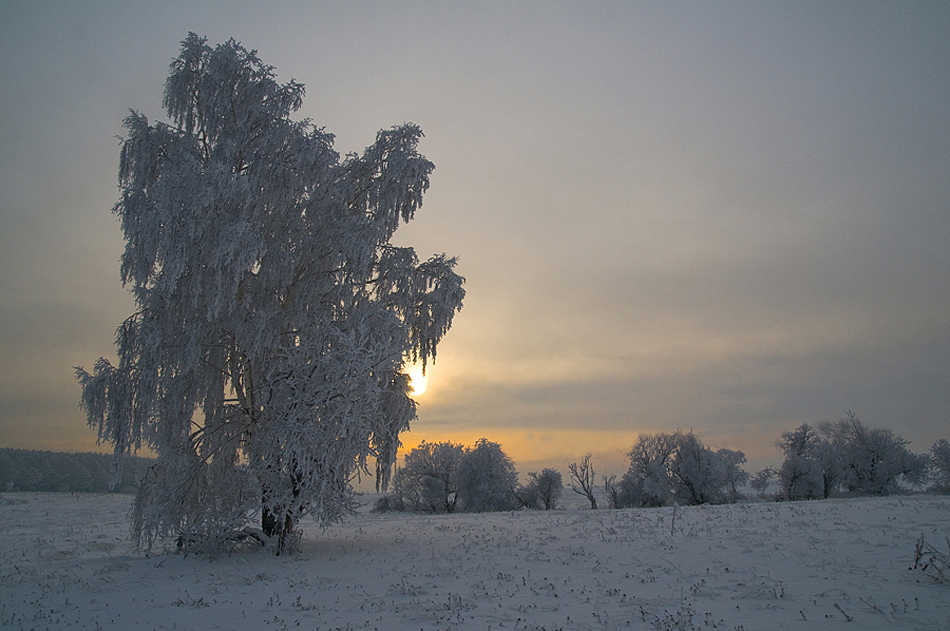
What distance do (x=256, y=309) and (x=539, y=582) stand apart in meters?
9.37

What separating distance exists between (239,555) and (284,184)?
940cm

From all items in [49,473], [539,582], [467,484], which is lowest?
[49,473]

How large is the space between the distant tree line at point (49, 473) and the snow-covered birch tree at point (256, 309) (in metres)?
72.1

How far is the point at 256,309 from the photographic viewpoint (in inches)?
513

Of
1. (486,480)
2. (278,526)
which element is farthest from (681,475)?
(278,526)

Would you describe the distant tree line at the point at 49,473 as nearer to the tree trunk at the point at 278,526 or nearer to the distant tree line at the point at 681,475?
the distant tree line at the point at 681,475

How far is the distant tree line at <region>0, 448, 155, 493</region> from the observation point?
73.5m

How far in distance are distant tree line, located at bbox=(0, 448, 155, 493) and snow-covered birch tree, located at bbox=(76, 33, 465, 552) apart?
72.1m

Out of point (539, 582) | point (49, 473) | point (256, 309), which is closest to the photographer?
point (539, 582)

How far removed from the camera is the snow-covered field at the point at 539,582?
650 centimetres

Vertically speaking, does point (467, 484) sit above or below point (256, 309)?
below

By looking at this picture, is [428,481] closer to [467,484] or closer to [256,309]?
[467,484]

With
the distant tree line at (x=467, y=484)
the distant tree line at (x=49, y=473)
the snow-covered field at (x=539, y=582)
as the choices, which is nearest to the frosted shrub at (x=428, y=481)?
the distant tree line at (x=467, y=484)

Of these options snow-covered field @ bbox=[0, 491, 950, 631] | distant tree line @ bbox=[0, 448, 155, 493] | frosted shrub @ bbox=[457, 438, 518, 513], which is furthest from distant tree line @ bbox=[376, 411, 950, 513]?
distant tree line @ bbox=[0, 448, 155, 493]
